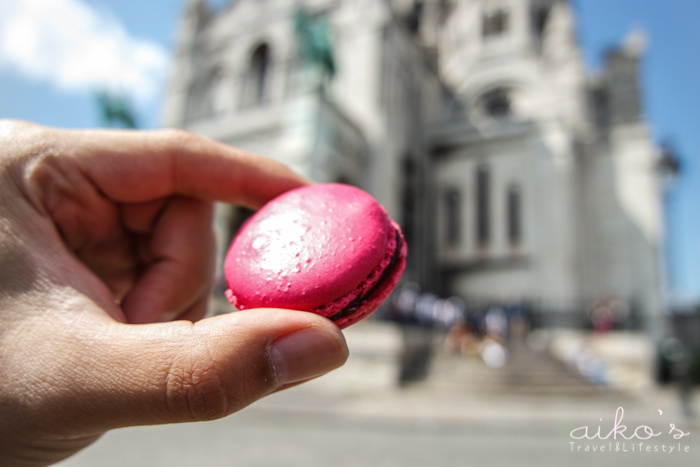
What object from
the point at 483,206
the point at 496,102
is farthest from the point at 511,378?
the point at 496,102

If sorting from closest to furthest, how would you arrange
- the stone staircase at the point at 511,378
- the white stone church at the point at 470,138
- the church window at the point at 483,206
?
the stone staircase at the point at 511,378
the white stone church at the point at 470,138
the church window at the point at 483,206

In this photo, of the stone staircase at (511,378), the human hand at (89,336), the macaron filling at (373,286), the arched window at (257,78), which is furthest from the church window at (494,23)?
the human hand at (89,336)

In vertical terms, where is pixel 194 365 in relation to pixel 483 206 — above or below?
below

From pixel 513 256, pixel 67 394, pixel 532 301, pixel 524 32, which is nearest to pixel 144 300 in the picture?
pixel 67 394

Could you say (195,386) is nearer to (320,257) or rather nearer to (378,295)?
(320,257)

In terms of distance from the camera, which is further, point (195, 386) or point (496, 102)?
point (496, 102)

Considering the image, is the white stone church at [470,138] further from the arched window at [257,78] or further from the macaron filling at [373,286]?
the macaron filling at [373,286]

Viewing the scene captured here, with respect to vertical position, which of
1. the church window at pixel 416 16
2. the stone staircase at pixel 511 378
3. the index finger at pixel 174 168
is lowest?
the stone staircase at pixel 511 378
